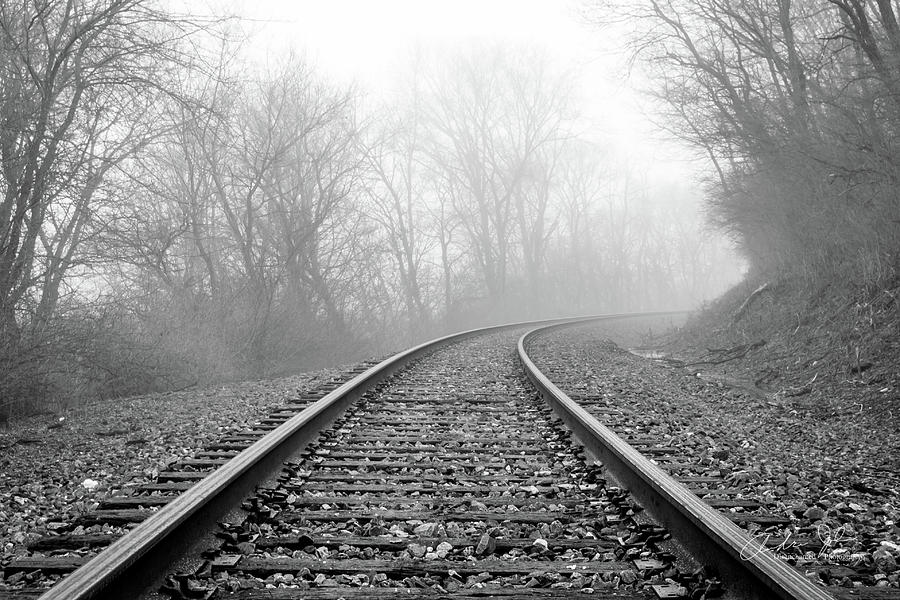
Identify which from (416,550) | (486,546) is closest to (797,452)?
(486,546)

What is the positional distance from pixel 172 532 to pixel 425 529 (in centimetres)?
105

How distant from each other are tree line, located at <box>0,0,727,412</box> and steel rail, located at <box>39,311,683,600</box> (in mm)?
4665

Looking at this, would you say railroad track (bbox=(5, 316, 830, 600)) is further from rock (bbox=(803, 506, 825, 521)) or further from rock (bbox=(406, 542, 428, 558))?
rock (bbox=(803, 506, 825, 521))

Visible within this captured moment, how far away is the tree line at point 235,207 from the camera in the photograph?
7.48m

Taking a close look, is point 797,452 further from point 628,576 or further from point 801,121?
point 801,121

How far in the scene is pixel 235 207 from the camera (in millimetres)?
17266

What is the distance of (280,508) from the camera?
3.25 m

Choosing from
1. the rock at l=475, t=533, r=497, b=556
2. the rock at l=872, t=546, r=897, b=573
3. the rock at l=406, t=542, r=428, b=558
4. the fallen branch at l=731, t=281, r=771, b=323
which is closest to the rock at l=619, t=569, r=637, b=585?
the rock at l=475, t=533, r=497, b=556

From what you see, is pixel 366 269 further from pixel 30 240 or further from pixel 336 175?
pixel 30 240

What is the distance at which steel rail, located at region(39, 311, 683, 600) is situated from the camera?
205 cm
